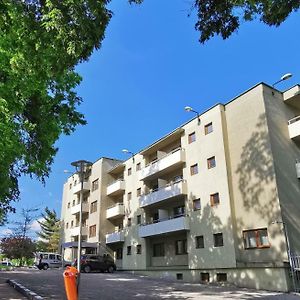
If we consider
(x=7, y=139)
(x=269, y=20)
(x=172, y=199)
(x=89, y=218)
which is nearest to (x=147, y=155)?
(x=172, y=199)

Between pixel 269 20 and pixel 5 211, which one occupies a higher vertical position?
pixel 269 20

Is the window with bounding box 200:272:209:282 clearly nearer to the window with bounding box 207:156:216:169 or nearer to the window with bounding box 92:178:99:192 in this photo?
the window with bounding box 207:156:216:169

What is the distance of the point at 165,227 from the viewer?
99.5 feet

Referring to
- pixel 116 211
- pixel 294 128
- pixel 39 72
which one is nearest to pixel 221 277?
pixel 294 128

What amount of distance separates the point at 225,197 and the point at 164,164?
8097 millimetres

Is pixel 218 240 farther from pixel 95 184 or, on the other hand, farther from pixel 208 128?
pixel 95 184

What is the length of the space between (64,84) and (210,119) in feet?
48.1

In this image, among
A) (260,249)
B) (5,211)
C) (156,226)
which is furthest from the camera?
(156,226)

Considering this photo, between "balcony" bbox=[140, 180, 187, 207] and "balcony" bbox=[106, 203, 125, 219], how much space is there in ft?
17.6

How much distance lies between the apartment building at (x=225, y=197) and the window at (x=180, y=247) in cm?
8

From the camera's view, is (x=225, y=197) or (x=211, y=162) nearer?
(x=225, y=197)

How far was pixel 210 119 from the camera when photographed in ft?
92.7

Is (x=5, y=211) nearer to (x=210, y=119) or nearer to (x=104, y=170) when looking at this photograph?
(x=210, y=119)

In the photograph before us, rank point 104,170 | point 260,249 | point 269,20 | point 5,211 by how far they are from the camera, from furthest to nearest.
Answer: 1. point 104,170
2. point 260,249
3. point 5,211
4. point 269,20
